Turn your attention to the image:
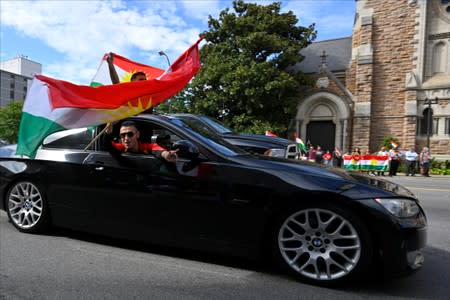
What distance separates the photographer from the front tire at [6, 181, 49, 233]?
14.1ft

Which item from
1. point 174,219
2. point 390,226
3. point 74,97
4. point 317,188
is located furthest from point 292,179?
point 74,97

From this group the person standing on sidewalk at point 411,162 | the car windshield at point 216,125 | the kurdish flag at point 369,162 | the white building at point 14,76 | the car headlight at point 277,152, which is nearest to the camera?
the car headlight at point 277,152

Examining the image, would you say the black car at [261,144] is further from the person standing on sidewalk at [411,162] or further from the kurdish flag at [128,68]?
the person standing on sidewalk at [411,162]

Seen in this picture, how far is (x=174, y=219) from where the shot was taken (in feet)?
11.5

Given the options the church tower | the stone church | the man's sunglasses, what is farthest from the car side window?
the church tower

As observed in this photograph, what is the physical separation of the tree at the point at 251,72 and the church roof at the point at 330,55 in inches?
129

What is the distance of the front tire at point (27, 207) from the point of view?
431 centimetres

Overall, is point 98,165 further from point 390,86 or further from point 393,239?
point 390,86

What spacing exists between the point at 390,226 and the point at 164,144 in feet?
7.78

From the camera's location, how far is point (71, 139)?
4.23m

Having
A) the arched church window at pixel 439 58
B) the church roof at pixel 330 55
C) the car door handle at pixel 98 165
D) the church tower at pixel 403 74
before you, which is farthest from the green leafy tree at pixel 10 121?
the car door handle at pixel 98 165

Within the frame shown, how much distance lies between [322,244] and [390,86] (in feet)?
84.1

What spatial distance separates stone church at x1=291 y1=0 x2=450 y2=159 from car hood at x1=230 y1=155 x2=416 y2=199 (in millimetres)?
23594

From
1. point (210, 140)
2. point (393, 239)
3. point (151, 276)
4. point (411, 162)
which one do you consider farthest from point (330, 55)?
point (151, 276)
